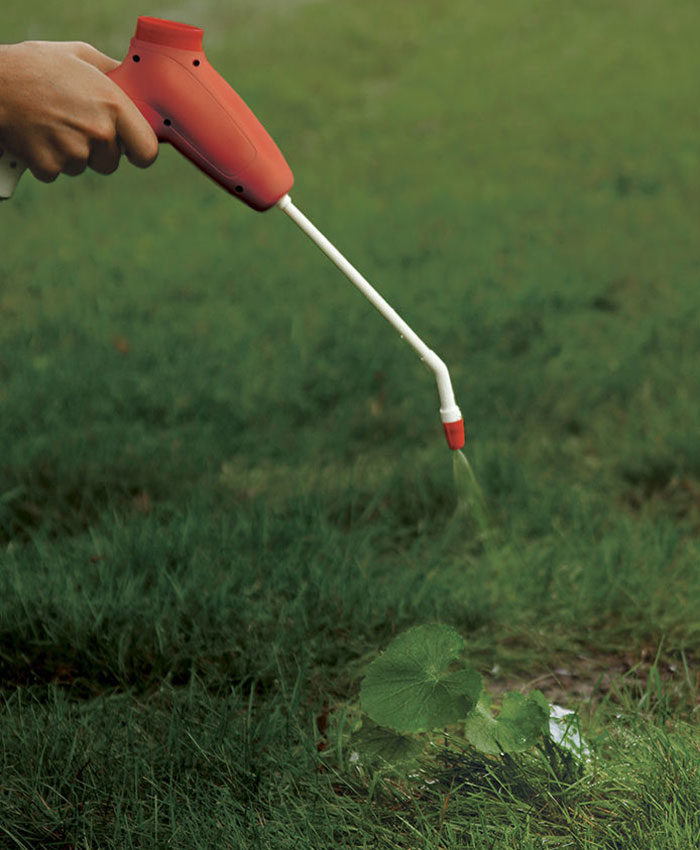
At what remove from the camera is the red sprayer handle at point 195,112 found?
6.33 feet

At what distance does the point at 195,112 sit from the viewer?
1.94 m

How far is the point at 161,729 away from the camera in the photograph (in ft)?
6.33

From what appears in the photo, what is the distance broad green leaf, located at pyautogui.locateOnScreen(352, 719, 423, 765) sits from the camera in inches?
68.9

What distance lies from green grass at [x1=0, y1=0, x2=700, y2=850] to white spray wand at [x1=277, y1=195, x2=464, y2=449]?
1.84ft

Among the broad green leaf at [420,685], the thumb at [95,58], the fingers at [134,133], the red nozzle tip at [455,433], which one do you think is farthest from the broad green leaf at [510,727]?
the thumb at [95,58]

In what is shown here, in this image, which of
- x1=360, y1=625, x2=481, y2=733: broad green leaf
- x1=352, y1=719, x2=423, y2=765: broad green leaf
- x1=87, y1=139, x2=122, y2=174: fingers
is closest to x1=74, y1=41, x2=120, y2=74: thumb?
x1=87, y1=139, x2=122, y2=174: fingers

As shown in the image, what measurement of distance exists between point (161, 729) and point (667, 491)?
1.82 metres

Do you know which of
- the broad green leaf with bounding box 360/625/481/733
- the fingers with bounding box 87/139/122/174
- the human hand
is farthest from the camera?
the fingers with bounding box 87/139/122/174

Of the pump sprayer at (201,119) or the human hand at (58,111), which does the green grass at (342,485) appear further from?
the human hand at (58,111)

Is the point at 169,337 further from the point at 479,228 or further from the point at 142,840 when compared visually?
the point at 142,840

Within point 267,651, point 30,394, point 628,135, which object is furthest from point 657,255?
point 267,651

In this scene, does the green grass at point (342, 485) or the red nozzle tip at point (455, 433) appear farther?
the red nozzle tip at point (455, 433)

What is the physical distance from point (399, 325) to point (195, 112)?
565mm

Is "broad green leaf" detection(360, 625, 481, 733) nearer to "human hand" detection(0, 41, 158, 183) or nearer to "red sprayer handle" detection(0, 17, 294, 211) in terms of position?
"red sprayer handle" detection(0, 17, 294, 211)
